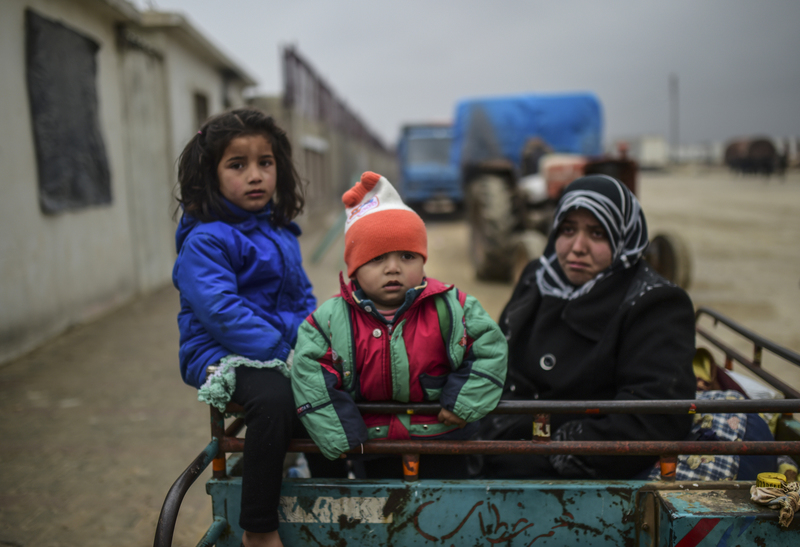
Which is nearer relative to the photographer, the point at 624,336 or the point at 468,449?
the point at 468,449

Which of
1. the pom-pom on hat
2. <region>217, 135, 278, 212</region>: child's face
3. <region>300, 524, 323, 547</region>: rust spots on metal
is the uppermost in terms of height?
<region>217, 135, 278, 212</region>: child's face

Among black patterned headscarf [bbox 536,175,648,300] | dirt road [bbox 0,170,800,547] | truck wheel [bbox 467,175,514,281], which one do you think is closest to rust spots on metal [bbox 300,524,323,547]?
black patterned headscarf [bbox 536,175,648,300]

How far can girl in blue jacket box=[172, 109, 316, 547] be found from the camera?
1.52 m

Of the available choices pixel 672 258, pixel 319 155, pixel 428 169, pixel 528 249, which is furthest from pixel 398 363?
pixel 319 155

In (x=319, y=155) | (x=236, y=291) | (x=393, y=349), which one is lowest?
(x=393, y=349)

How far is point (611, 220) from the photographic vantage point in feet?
6.55

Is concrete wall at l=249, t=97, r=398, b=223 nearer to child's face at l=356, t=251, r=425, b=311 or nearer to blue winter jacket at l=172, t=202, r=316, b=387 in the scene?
blue winter jacket at l=172, t=202, r=316, b=387

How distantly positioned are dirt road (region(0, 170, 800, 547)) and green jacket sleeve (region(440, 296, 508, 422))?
175 centimetres

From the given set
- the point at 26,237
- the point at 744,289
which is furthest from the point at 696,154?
the point at 26,237

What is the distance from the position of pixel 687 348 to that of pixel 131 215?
7070mm

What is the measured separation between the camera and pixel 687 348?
1.72 metres

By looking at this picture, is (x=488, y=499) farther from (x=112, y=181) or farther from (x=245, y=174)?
(x=112, y=181)

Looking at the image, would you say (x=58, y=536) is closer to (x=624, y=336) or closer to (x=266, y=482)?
(x=266, y=482)

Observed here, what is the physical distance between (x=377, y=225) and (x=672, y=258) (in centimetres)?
497
